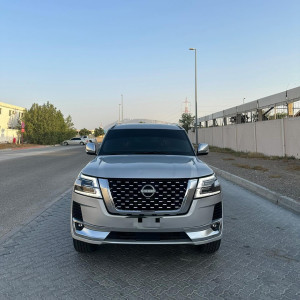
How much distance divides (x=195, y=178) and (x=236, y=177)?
738cm

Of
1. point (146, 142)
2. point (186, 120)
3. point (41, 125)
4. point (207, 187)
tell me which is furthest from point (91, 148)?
point (41, 125)

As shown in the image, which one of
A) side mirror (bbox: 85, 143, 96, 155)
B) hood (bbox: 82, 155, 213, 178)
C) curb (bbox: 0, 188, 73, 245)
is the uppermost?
side mirror (bbox: 85, 143, 96, 155)

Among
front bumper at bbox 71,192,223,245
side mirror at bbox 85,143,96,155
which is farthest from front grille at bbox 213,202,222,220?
side mirror at bbox 85,143,96,155

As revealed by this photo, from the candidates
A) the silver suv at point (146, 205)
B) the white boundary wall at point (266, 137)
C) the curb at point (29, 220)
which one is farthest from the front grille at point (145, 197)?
the white boundary wall at point (266, 137)

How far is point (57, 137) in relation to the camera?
6334 centimetres

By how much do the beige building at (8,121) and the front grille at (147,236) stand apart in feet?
191

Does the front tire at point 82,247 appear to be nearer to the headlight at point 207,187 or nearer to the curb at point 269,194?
the headlight at point 207,187

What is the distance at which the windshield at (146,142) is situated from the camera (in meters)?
4.79

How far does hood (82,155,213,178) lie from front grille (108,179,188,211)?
0.08m

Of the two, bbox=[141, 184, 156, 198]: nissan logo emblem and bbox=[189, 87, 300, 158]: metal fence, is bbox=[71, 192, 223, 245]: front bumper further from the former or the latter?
bbox=[189, 87, 300, 158]: metal fence

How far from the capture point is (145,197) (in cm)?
327

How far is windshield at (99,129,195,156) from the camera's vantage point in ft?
15.7

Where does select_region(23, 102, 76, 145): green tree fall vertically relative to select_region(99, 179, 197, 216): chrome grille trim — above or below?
above

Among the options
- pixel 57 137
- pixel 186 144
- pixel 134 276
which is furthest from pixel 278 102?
pixel 57 137
